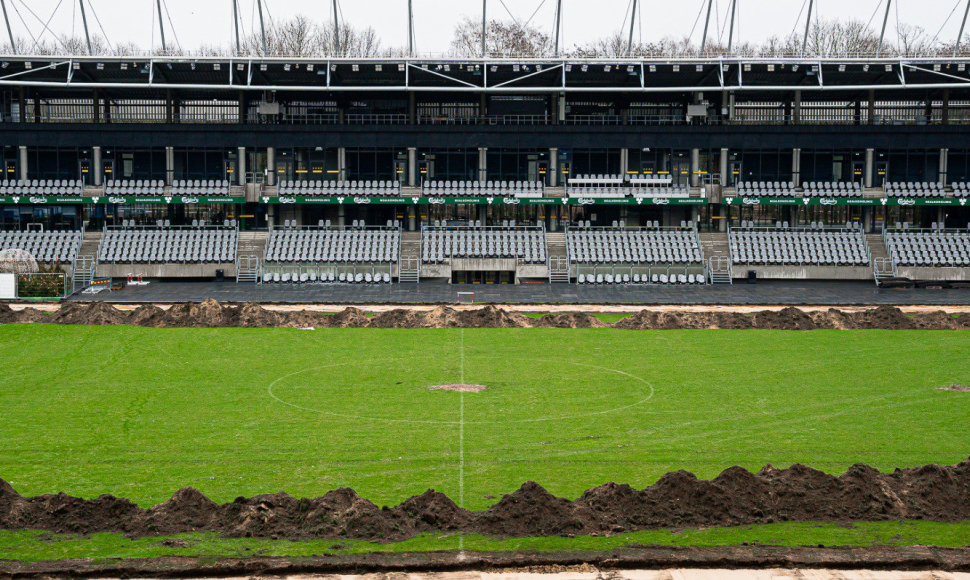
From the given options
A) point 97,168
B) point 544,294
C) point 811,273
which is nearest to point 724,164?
point 811,273

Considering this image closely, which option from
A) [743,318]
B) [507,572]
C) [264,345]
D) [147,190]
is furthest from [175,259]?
[507,572]

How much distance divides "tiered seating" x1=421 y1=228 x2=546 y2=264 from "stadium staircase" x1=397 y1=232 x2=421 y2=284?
611 millimetres

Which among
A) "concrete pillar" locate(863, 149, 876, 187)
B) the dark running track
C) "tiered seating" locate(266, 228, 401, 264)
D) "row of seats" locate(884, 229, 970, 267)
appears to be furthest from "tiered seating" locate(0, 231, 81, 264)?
"concrete pillar" locate(863, 149, 876, 187)

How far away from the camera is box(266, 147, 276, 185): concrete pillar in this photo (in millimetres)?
70312

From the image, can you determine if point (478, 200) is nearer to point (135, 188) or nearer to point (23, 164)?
point (135, 188)

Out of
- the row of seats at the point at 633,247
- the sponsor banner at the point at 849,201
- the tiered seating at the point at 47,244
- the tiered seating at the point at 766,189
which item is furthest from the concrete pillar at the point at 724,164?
the tiered seating at the point at 47,244

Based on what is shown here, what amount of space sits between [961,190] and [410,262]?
40.9 meters

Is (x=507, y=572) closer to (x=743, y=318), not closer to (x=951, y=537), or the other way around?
(x=951, y=537)

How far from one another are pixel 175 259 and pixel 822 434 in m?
50.8

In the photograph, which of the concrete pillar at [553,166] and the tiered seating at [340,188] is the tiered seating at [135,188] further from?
the concrete pillar at [553,166]

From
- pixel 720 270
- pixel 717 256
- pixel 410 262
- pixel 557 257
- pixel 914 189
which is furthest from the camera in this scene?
pixel 914 189

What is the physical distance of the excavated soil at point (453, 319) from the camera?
141 ft

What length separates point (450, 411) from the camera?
25.2m

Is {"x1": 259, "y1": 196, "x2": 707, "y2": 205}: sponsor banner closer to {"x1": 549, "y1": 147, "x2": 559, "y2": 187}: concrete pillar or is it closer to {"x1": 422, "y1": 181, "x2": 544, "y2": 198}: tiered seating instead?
{"x1": 422, "y1": 181, "x2": 544, "y2": 198}: tiered seating
